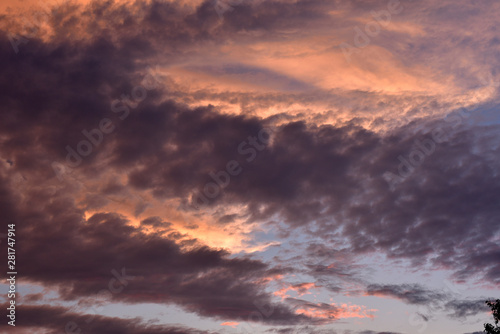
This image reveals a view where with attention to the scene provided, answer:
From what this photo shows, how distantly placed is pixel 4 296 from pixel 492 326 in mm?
78579

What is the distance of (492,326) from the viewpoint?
265 feet

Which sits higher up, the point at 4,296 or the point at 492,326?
the point at 4,296

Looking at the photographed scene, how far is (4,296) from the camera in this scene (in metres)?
79.8
